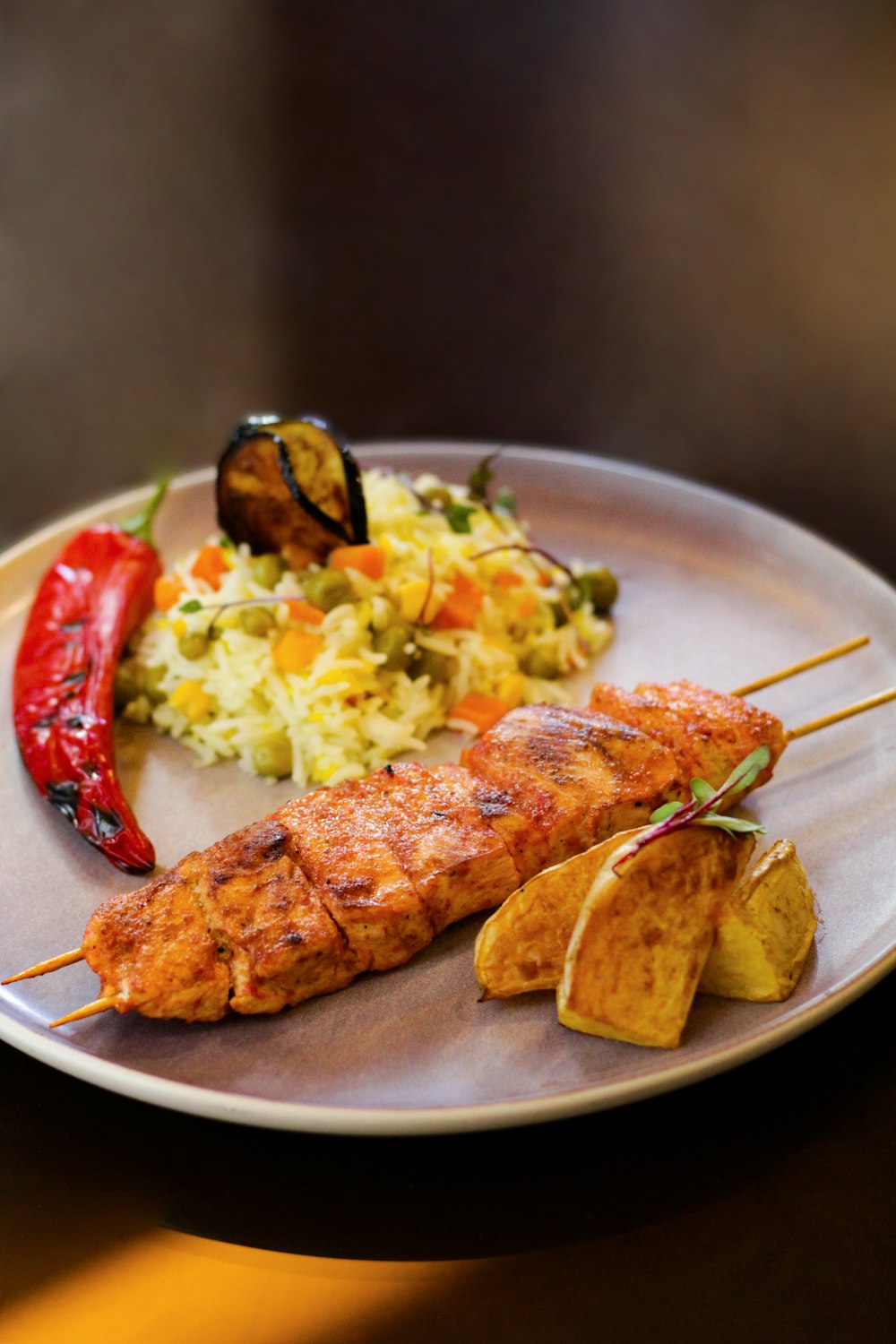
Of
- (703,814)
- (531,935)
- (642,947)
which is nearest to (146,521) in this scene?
(531,935)

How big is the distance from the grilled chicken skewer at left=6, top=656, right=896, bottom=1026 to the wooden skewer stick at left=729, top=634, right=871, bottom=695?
0.33 metres

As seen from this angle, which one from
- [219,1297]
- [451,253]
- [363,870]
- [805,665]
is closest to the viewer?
[219,1297]

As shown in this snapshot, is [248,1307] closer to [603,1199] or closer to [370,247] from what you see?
[603,1199]

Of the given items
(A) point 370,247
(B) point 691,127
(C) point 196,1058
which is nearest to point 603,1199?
(C) point 196,1058

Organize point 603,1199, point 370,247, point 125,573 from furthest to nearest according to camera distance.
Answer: point 370,247, point 125,573, point 603,1199

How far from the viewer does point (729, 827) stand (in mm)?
3512

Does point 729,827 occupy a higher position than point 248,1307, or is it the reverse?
point 729,827

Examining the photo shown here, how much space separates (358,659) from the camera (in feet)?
16.4

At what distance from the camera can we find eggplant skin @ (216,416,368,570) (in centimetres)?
505

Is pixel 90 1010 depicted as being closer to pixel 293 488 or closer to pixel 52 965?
pixel 52 965

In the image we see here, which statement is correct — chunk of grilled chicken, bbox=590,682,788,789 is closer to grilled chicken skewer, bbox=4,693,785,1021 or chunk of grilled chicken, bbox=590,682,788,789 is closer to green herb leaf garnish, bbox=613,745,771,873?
grilled chicken skewer, bbox=4,693,785,1021

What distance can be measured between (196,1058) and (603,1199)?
1.15 m

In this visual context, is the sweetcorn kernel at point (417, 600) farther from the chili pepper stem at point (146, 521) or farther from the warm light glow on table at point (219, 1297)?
the warm light glow on table at point (219, 1297)

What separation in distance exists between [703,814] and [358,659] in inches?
73.5
